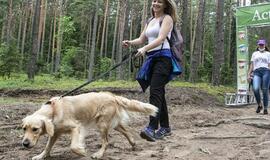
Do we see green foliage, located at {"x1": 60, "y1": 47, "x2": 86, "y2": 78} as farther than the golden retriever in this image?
Yes

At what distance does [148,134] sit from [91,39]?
4270cm

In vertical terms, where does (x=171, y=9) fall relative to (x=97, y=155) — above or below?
above

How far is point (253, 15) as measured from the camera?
568 inches

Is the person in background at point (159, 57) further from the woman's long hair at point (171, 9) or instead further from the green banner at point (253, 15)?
the green banner at point (253, 15)

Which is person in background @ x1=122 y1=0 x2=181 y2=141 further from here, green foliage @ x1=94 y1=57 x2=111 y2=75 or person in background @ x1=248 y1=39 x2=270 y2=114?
green foliage @ x1=94 y1=57 x2=111 y2=75

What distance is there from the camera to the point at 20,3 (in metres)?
45.6

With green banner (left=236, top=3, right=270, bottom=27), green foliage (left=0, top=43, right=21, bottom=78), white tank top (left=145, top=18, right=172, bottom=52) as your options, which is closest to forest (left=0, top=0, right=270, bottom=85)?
green foliage (left=0, top=43, right=21, bottom=78)

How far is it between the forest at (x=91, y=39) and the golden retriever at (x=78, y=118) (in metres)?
13.4

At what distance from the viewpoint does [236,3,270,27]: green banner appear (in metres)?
14.0

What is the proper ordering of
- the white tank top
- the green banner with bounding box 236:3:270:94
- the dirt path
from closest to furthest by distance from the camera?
1. the dirt path
2. the white tank top
3. the green banner with bounding box 236:3:270:94

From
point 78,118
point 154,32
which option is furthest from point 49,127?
point 154,32

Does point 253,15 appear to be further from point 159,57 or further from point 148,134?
point 148,134

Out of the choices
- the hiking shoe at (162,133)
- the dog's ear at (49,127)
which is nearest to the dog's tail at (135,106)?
the hiking shoe at (162,133)

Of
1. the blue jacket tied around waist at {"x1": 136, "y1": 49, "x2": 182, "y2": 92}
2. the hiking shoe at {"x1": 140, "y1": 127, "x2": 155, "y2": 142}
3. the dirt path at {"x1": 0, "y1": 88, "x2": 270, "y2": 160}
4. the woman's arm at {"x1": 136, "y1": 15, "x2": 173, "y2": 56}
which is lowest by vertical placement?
the dirt path at {"x1": 0, "y1": 88, "x2": 270, "y2": 160}
